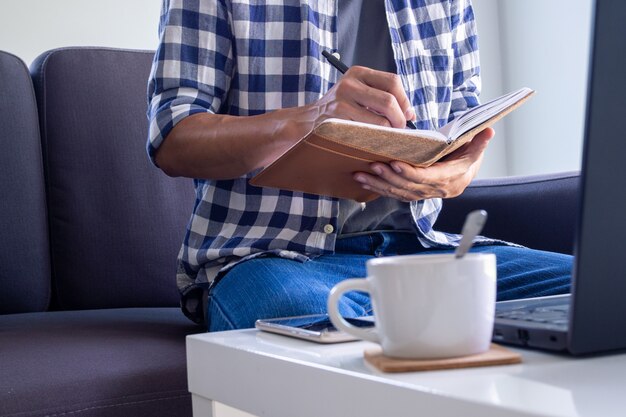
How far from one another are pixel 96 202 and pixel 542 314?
3.50 ft

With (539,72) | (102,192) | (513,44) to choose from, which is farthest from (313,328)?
(513,44)

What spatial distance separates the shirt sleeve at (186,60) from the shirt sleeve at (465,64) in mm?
465

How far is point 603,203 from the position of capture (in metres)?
0.43

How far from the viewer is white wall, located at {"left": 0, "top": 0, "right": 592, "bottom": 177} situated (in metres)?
2.02

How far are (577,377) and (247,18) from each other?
33.9 inches

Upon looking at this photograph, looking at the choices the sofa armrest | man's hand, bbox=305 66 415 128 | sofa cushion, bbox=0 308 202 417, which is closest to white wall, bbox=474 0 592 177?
the sofa armrest

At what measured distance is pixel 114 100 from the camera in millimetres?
1527

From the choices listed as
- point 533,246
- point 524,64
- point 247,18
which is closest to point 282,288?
point 247,18

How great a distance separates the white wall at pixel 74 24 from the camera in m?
1.98

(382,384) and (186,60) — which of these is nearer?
(382,384)

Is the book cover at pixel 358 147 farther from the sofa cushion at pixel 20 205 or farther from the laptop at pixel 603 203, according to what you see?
the sofa cushion at pixel 20 205

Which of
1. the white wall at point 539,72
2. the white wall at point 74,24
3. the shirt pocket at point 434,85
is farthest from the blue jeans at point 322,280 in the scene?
the white wall at point 539,72

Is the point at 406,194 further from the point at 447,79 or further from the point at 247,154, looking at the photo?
the point at 447,79

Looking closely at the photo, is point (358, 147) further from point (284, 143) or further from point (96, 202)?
point (96, 202)
